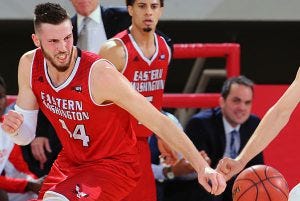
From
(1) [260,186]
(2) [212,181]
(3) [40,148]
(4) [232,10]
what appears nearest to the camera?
(2) [212,181]

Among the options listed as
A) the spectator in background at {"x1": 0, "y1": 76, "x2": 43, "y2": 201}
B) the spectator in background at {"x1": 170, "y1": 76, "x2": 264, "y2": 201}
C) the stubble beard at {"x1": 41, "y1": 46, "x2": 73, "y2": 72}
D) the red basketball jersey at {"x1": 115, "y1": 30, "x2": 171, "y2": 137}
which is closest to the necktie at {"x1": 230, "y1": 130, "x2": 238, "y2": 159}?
the spectator in background at {"x1": 170, "y1": 76, "x2": 264, "y2": 201}

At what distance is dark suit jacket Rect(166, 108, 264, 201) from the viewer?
214 inches

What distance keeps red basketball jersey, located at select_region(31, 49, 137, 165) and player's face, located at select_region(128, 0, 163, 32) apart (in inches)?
34.5

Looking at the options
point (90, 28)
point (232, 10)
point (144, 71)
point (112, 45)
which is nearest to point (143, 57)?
point (144, 71)

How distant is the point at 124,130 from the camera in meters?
4.19

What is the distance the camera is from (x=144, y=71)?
4895 mm

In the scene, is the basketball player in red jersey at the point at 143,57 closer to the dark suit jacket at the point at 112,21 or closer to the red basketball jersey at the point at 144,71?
the red basketball jersey at the point at 144,71

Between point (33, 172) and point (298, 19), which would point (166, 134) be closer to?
point (33, 172)

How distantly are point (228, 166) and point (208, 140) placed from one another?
1264 mm

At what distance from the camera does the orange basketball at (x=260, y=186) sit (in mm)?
A: 4664

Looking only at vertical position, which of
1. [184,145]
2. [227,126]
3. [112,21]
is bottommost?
[227,126]

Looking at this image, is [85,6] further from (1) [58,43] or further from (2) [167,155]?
(1) [58,43]

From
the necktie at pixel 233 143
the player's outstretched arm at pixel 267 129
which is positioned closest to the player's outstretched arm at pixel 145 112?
the player's outstretched arm at pixel 267 129

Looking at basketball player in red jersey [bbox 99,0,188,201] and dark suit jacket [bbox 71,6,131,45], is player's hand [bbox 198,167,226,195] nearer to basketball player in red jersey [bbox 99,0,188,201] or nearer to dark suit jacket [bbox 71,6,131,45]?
basketball player in red jersey [bbox 99,0,188,201]
